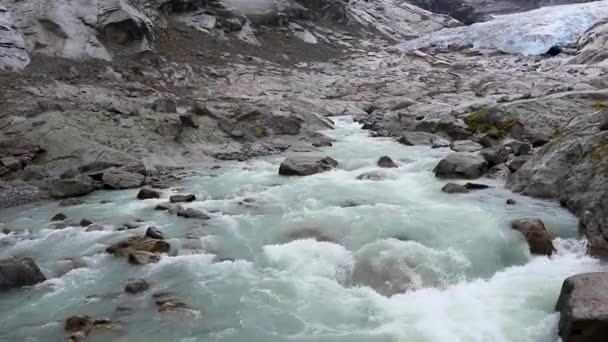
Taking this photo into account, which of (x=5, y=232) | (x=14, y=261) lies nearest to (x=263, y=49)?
(x=5, y=232)

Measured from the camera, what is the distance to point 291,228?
10508 mm

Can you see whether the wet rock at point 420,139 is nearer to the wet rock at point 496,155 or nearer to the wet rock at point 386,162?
the wet rock at point 386,162

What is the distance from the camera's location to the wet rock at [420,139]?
18.7 m

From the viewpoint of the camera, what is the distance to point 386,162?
15.6 metres

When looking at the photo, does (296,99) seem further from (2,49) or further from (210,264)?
(210,264)

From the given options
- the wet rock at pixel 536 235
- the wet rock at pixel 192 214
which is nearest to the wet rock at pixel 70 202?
the wet rock at pixel 192 214

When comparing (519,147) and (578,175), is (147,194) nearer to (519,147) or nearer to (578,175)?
(578,175)

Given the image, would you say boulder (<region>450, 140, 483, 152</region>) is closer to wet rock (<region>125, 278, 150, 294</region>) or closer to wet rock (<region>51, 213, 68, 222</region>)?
wet rock (<region>51, 213, 68, 222</region>)

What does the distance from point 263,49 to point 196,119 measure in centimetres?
1894

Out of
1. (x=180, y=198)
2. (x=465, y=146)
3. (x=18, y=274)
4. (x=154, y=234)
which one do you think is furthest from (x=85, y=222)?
(x=465, y=146)

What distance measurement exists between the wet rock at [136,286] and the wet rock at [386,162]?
353 inches

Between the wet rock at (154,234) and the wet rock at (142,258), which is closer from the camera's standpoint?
the wet rock at (142,258)

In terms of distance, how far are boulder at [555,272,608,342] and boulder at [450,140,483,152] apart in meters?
10.4

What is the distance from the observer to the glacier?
43.2 meters
